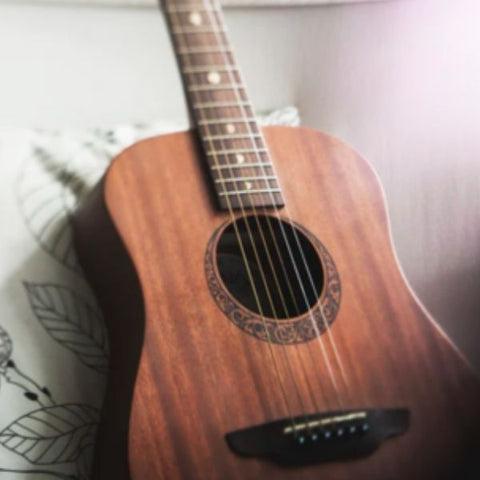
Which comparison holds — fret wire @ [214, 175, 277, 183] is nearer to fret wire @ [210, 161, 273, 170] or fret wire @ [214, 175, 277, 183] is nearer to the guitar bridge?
fret wire @ [210, 161, 273, 170]

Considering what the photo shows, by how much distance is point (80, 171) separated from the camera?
0.80 meters

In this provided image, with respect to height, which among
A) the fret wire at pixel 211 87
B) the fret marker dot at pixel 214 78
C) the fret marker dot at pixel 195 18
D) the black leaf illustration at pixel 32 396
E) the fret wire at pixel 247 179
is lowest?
the black leaf illustration at pixel 32 396

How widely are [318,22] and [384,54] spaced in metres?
0.13

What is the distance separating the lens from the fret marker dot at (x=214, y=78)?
29.7 inches

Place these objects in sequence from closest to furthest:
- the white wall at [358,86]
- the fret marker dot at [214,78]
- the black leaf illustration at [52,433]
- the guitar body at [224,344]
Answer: the guitar body at [224,344]
the black leaf illustration at [52,433]
the fret marker dot at [214,78]
the white wall at [358,86]

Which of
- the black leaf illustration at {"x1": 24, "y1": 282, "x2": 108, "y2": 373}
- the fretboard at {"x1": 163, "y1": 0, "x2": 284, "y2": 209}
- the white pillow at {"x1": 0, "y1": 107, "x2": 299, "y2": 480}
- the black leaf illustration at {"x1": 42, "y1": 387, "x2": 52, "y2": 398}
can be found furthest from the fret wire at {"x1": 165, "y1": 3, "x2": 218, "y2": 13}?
the black leaf illustration at {"x1": 42, "y1": 387, "x2": 52, "y2": 398}

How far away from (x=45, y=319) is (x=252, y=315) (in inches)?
10.6

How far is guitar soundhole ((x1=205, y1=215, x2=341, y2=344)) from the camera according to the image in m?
0.61

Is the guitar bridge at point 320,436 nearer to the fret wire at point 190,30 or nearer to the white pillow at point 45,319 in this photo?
the white pillow at point 45,319

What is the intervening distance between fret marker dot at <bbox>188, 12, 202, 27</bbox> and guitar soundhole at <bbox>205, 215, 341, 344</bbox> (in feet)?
0.96

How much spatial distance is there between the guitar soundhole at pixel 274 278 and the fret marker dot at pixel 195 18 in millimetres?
293

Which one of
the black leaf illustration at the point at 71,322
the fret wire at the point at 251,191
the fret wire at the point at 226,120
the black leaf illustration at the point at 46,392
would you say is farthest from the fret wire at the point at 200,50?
the black leaf illustration at the point at 46,392

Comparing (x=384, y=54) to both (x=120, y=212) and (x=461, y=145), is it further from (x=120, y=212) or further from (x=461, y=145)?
(x=120, y=212)

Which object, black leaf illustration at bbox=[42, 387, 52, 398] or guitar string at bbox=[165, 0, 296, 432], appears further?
black leaf illustration at bbox=[42, 387, 52, 398]
